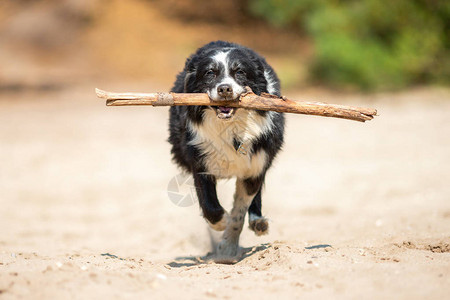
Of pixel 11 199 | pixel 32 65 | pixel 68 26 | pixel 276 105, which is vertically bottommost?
pixel 11 199

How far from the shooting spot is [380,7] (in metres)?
15.2

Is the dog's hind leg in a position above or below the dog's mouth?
below

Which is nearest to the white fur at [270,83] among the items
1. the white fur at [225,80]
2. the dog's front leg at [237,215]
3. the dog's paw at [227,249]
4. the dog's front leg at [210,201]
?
the white fur at [225,80]

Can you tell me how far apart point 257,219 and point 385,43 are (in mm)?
11467

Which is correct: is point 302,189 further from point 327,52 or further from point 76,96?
point 76,96

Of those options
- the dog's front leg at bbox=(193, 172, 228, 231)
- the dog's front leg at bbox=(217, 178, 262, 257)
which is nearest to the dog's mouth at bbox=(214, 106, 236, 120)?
the dog's front leg at bbox=(193, 172, 228, 231)

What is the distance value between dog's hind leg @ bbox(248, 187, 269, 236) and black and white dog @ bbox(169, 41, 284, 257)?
183 mm

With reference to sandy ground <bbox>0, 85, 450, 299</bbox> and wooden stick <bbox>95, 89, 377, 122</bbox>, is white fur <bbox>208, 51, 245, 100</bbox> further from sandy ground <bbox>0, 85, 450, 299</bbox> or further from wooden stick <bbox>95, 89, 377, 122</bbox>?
sandy ground <bbox>0, 85, 450, 299</bbox>

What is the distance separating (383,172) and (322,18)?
27.5 feet

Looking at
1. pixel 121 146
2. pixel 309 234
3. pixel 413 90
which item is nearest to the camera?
pixel 309 234

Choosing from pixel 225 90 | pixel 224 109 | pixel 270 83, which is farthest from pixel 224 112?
pixel 270 83

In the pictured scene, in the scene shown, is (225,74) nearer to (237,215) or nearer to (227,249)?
(237,215)

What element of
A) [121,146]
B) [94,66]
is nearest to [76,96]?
[94,66]

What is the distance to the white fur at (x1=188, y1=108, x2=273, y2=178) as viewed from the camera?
15.9ft
